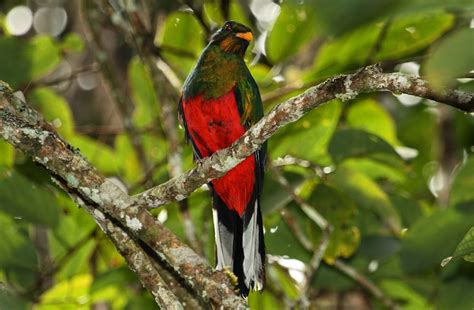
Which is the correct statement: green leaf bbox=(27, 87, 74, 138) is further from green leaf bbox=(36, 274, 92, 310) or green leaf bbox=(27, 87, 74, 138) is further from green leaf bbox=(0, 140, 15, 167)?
green leaf bbox=(36, 274, 92, 310)

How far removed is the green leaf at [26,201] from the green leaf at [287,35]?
4.27 ft

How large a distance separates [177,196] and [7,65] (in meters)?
1.23

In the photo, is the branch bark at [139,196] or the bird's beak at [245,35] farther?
the bird's beak at [245,35]

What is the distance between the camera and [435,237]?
2756mm

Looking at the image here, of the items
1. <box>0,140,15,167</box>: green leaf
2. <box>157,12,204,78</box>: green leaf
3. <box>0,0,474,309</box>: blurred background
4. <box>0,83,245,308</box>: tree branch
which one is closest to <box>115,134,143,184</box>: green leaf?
<box>0,0,474,309</box>: blurred background

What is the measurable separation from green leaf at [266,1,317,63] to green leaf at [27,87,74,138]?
113 centimetres

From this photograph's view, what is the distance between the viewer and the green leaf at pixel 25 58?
3.40m

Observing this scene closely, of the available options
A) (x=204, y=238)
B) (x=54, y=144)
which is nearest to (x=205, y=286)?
(x=54, y=144)

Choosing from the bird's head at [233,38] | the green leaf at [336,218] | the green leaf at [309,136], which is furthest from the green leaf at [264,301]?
the bird's head at [233,38]

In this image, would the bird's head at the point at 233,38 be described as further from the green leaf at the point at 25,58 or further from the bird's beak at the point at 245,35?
the green leaf at the point at 25,58

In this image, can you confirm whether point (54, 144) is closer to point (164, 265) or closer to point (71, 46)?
point (164, 265)

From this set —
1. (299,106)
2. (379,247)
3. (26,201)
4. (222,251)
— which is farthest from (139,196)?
(379,247)

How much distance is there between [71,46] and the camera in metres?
3.84

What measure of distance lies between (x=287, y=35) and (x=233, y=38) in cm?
29
